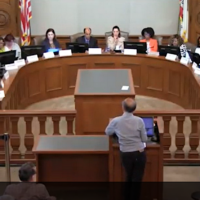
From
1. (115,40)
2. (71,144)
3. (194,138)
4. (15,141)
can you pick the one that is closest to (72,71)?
(115,40)

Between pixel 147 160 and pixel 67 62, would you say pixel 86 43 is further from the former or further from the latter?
pixel 147 160

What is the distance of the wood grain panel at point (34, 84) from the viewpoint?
789 centimetres

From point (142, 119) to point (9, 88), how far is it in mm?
2747

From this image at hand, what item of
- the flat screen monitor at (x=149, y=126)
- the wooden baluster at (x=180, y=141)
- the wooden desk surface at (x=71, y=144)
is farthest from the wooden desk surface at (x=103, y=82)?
the flat screen monitor at (x=149, y=126)

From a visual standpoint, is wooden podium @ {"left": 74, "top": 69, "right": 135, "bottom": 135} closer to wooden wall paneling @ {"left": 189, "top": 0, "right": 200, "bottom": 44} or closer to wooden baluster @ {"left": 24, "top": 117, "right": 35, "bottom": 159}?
wooden baluster @ {"left": 24, "top": 117, "right": 35, "bottom": 159}

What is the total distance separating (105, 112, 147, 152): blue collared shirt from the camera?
401 cm

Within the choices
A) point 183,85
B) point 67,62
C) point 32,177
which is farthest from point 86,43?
point 32,177

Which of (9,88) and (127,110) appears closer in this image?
(127,110)

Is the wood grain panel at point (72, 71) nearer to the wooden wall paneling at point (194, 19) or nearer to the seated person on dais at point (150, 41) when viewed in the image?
the seated person on dais at point (150, 41)

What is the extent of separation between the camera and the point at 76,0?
10.5m

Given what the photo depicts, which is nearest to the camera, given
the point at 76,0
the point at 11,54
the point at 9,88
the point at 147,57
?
the point at 9,88

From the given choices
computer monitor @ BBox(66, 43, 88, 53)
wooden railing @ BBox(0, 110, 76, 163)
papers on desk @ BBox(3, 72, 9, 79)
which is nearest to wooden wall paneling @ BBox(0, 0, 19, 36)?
computer monitor @ BBox(66, 43, 88, 53)

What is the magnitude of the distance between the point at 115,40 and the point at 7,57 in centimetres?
229

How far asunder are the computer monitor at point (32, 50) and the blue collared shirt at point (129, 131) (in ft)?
13.8
